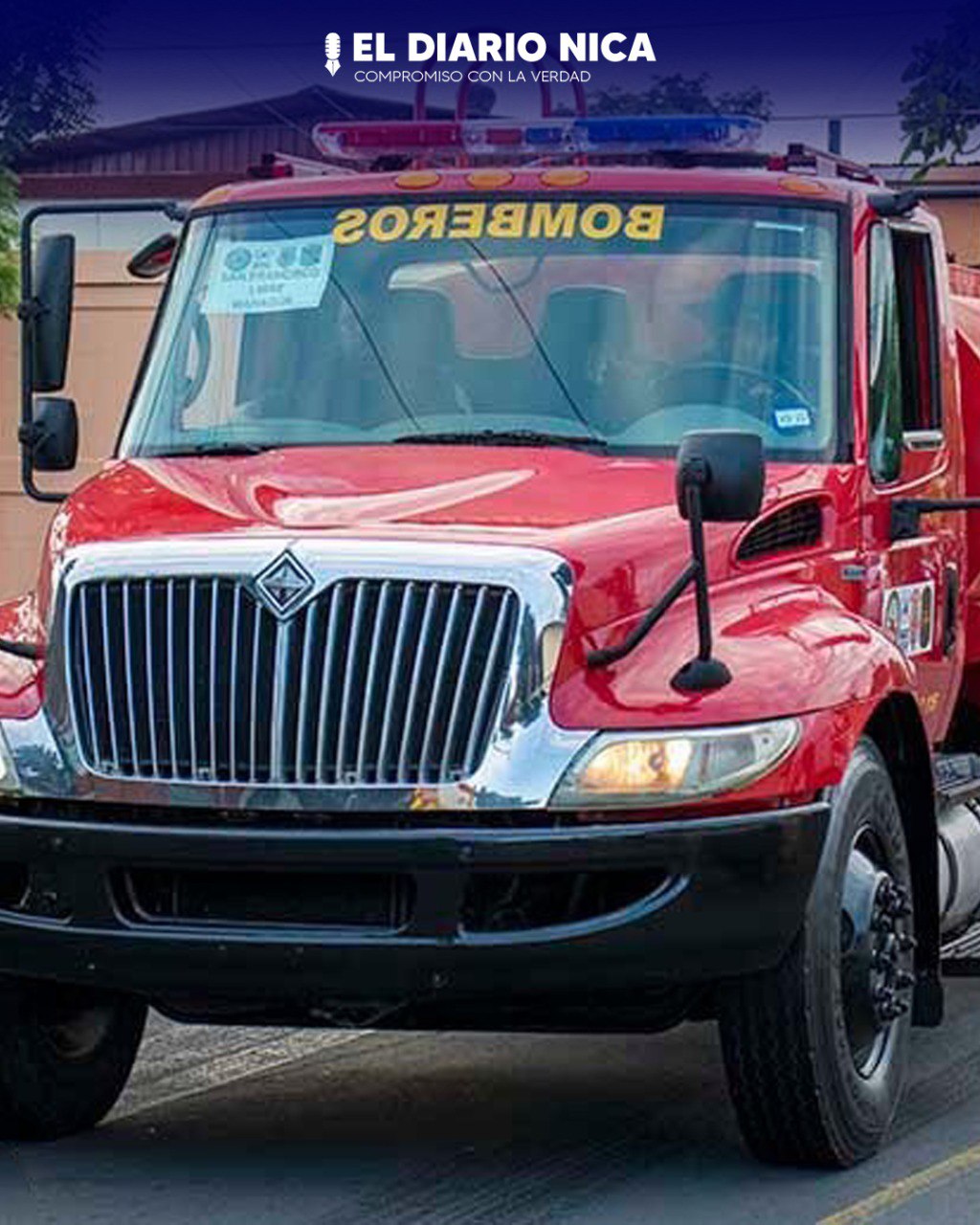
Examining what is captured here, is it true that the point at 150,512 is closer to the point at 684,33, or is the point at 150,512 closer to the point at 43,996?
the point at 43,996

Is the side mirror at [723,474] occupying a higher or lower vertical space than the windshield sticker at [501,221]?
lower

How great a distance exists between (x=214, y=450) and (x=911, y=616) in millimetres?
1954

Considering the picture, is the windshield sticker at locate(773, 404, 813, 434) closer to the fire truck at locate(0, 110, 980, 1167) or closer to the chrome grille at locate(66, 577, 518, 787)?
the fire truck at locate(0, 110, 980, 1167)

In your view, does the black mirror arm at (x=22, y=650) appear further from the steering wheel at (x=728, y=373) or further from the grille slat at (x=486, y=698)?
the steering wheel at (x=728, y=373)

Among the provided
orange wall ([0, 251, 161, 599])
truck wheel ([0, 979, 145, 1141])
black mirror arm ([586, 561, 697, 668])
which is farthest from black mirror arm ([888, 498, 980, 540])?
orange wall ([0, 251, 161, 599])

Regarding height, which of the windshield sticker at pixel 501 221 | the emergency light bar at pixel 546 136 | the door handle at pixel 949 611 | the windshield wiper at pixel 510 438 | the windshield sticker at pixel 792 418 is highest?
the emergency light bar at pixel 546 136

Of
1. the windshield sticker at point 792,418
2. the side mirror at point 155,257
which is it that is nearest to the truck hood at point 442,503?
the windshield sticker at point 792,418

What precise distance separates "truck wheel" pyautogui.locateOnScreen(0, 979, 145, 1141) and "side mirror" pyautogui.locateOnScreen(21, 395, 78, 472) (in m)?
1.47

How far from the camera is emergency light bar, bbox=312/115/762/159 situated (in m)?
8.46

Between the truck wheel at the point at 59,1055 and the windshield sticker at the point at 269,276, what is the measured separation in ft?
6.09

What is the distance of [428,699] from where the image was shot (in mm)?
6633

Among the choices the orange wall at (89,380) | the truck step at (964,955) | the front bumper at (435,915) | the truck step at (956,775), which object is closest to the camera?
the front bumper at (435,915)

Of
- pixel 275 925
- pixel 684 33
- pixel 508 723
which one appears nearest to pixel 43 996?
pixel 275 925

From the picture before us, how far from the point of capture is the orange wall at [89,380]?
68.1 feet
